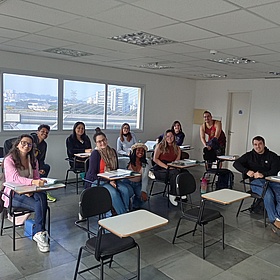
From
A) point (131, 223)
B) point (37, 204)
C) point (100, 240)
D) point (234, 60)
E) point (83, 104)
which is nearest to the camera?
point (100, 240)

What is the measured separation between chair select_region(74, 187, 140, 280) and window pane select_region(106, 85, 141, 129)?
4.40 meters

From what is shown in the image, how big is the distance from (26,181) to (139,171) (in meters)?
1.69

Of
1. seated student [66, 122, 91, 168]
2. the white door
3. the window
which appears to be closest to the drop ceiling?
the window

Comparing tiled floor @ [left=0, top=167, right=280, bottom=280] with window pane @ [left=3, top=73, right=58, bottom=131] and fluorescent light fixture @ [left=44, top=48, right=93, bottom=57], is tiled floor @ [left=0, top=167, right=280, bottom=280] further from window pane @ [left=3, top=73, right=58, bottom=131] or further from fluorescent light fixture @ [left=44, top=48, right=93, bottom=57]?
fluorescent light fixture @ [left=44, top=48, right=93, bottom=57]

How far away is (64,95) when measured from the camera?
6.41 m

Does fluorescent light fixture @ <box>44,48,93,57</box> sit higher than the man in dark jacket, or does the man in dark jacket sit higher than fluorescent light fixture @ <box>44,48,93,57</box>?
fluorescent light fixture @ <box>44,48,93,57</box>

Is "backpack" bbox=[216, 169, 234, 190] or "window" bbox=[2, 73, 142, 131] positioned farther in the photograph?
"backpack" bbox=[216, 169, 234, 190]

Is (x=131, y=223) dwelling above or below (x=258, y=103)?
below

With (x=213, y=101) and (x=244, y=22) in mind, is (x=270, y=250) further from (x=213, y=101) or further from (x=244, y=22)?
(x=213, y=101)

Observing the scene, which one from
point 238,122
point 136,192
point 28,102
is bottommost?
point 136,192

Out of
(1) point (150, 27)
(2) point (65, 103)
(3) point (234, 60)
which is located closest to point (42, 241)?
(1) point (150, 27)

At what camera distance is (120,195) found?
4.09 metres

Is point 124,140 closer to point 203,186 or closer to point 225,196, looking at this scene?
point 203,186

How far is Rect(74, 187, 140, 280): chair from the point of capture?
245 centimetres
